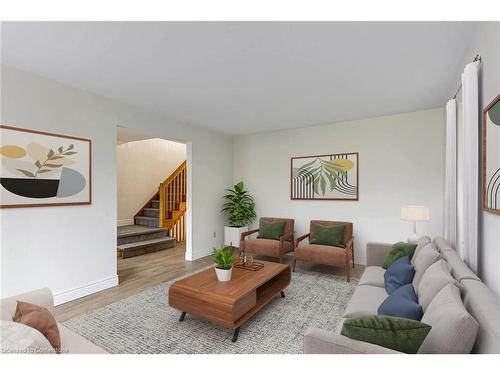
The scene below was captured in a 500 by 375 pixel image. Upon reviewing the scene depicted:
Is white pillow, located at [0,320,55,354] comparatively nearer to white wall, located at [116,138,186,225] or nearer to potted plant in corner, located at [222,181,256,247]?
potted plant in corner, located at [222,181,256,247]

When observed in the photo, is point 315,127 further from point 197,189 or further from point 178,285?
point 178,285

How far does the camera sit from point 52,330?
133cm

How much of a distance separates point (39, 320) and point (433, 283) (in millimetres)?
2236

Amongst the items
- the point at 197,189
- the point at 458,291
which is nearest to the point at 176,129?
the point at 197,189

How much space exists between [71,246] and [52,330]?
2.04m

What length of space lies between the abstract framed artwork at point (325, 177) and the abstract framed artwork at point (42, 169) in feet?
11.5

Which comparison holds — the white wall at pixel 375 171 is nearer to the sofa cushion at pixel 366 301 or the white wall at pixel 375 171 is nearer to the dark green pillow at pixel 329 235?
the dark green pillow at pixel 329 235

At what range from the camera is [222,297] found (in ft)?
7.10

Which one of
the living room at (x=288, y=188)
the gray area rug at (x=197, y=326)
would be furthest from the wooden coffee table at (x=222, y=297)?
the gray area rug at (x=197, y=326)

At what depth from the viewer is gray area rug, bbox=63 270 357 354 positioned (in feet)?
6.84

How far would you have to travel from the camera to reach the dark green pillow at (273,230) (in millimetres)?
4641

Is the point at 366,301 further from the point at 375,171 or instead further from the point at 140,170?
the point at 140,170

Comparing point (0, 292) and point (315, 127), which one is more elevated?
point (315, 127)

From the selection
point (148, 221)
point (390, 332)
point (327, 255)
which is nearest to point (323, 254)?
point (327, 255)
